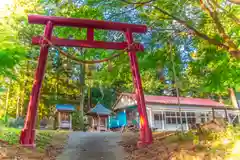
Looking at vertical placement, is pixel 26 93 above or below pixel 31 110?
above

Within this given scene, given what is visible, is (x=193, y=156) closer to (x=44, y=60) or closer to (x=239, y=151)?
(x=239, y=151)

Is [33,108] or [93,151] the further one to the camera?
[93,151]

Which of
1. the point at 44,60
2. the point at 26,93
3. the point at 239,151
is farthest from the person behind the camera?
the point at 26,93

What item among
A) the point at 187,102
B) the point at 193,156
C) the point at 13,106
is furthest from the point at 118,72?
the point at 13,106

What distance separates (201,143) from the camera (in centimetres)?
742

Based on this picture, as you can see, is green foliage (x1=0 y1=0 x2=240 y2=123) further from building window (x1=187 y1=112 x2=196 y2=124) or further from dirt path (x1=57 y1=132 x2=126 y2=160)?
building window (x1=187 y1=112 x2=196 y2=124)

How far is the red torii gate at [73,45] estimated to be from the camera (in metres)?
8.35

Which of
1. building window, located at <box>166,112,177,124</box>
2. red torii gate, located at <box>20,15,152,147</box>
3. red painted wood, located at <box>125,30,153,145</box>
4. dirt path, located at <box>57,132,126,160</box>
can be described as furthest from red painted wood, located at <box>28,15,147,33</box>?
building window, located at <box>166,112,177,124</box>

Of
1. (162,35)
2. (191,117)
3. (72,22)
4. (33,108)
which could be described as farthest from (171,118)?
(33,108)

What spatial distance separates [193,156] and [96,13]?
6117 mm

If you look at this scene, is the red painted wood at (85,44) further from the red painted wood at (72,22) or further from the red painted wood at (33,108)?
the red painted wood at (72,22)

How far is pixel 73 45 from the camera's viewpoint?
934 centimetres

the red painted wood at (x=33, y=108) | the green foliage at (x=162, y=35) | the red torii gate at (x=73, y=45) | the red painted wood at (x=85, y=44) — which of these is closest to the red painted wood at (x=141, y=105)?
the red torii gate at (x=73, y=45)

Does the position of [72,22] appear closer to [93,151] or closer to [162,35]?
[162,35]
